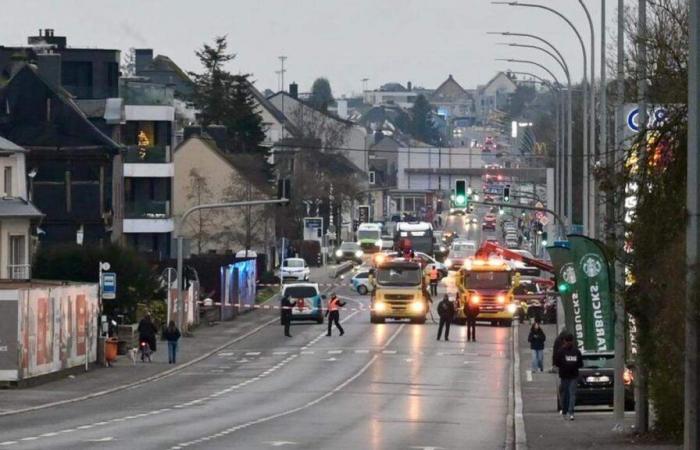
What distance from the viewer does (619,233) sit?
3130 cm

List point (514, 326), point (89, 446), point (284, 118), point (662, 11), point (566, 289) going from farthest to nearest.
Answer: point (284, 118), point (514, 326), point (566, 289), point (662, 11), point (89, 446)

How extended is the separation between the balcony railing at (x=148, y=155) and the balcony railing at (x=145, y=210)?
6.30 ft

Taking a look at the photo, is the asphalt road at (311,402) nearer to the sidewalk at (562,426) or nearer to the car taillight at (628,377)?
the sidewalk at (562,426)

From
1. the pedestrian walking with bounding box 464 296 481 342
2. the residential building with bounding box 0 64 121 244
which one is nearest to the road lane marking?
the pedestrian walking with bounding box 464 296 481 342

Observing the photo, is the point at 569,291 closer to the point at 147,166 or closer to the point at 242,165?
the point at 147,166

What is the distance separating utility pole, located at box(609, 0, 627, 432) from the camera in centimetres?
2983

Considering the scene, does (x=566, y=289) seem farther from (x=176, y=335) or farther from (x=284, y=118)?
(x=284, y=118)

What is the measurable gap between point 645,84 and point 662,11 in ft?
7.37

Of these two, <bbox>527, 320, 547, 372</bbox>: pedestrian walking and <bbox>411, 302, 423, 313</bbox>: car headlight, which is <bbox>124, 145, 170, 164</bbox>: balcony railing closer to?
<bbox>411, 302, 423, 313</bbox>: car headlight

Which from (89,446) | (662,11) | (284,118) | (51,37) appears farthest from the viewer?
(284,118)

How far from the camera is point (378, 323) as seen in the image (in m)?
76.7

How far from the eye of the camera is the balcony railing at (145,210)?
91.1 m

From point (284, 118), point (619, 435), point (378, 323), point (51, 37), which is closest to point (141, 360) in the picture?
point (378, 323)

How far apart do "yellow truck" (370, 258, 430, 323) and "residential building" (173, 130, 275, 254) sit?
965 inches
